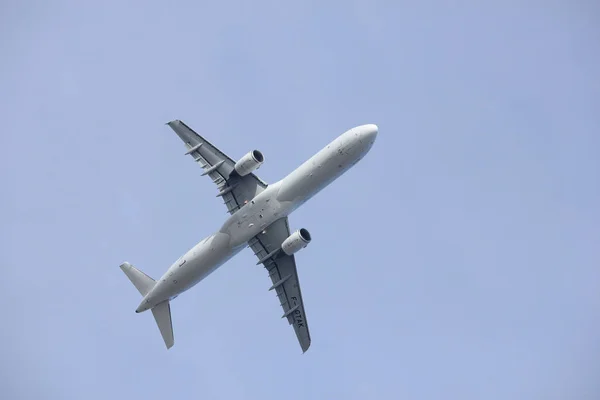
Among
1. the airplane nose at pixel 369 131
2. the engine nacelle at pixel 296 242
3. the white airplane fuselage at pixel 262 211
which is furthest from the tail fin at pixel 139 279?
the airplane nose at pixel 369 131

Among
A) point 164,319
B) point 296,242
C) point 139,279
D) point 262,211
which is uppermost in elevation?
point 139,279

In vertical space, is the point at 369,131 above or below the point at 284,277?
above

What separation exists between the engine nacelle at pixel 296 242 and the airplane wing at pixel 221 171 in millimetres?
6270

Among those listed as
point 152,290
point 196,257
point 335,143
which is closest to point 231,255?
point 196,257

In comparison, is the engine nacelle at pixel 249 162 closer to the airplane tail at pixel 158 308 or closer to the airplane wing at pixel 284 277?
the airplane wing at pixel 284 277

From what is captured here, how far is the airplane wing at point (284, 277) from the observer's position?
87.4 m

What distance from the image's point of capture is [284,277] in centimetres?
9038

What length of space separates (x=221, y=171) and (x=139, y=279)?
16.0 meters

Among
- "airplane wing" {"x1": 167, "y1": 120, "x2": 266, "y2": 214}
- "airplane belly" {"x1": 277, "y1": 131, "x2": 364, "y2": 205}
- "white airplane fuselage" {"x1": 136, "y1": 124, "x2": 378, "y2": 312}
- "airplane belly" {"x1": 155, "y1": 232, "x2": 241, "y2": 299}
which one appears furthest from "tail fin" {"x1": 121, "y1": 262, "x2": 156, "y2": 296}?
"airplane belly" {"x1": 277, "y1": 131, "x2": 364, "y2": 205}

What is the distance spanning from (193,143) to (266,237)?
1329cm

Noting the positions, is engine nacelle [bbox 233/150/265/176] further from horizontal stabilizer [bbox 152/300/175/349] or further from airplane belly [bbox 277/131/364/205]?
horizontal stabilizer [bbox 152/300/175/349]

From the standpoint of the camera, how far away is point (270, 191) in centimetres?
8356

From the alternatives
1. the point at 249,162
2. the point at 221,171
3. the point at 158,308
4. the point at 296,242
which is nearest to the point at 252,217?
the point at 296,242

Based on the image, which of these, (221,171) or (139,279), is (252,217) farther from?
(139,279)
